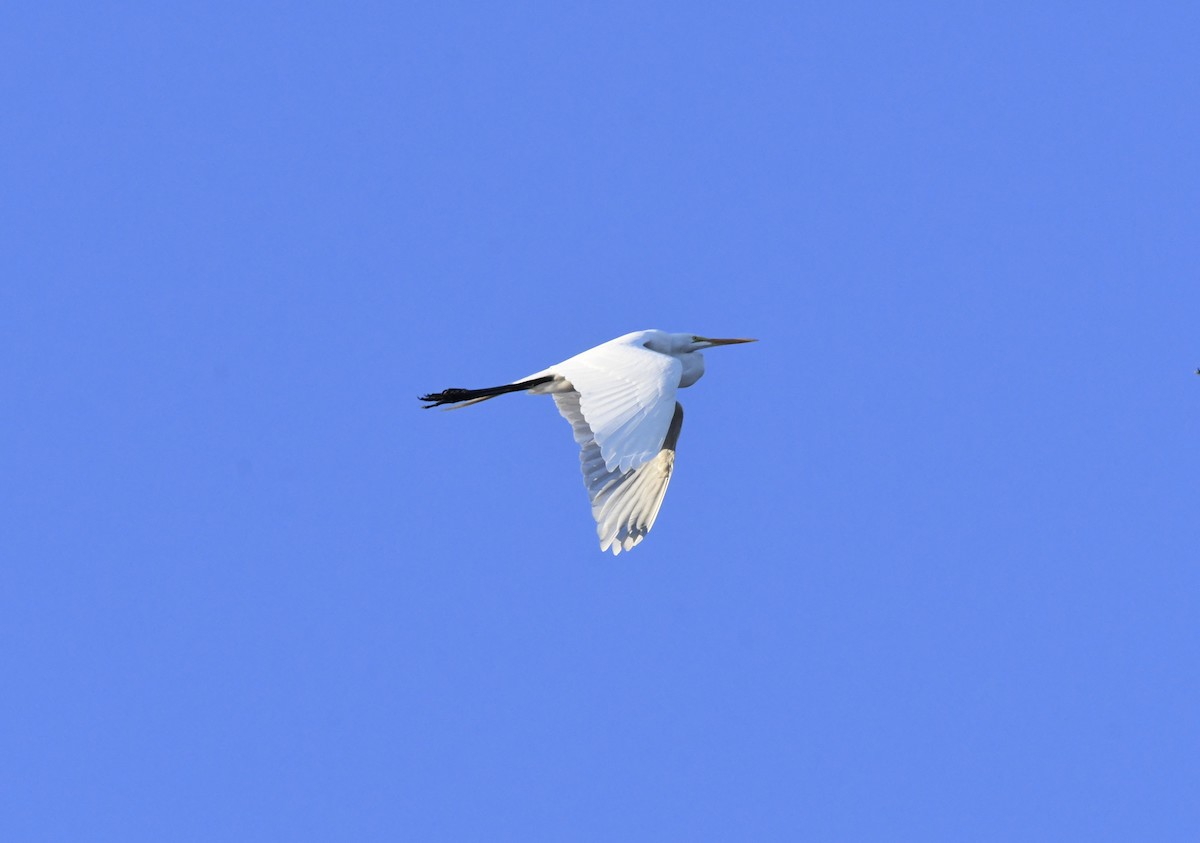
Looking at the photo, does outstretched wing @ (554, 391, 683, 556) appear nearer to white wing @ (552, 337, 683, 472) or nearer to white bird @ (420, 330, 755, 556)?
white bird @ (420, 330, 755, 556)

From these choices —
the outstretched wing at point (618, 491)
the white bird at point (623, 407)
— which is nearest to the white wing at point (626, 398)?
the white bird at point (623, 407)

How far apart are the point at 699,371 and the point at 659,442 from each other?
147 inches

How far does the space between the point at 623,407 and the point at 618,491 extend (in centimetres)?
279

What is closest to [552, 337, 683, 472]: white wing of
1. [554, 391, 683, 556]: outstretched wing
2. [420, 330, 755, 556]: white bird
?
[420, 330, 755, 556]: white bird

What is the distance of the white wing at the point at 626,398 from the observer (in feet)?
37.7

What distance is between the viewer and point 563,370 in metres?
13.6

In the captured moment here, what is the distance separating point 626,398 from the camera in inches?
476

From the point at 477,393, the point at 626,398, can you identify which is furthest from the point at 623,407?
the point at 477,393

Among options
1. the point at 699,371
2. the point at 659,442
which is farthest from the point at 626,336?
the point at 659,442

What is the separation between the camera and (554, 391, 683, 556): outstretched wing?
1449cm

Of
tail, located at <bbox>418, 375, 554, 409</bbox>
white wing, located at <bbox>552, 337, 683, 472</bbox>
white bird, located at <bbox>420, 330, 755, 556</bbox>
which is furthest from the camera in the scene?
tail, located at <bbox>418, 375, 554, 409</bbox>

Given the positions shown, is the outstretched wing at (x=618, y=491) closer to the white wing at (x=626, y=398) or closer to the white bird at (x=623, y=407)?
the white bird at (x=623, y=407)

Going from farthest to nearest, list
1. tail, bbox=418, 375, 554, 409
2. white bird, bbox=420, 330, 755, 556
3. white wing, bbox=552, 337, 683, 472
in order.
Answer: tail, bbox=418, 375, 554, 409 < white bird, bbox=420, 330, 755, 556 < white wing, bbox=552, 337, 683, 472

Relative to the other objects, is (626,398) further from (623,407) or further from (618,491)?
(618,491)
